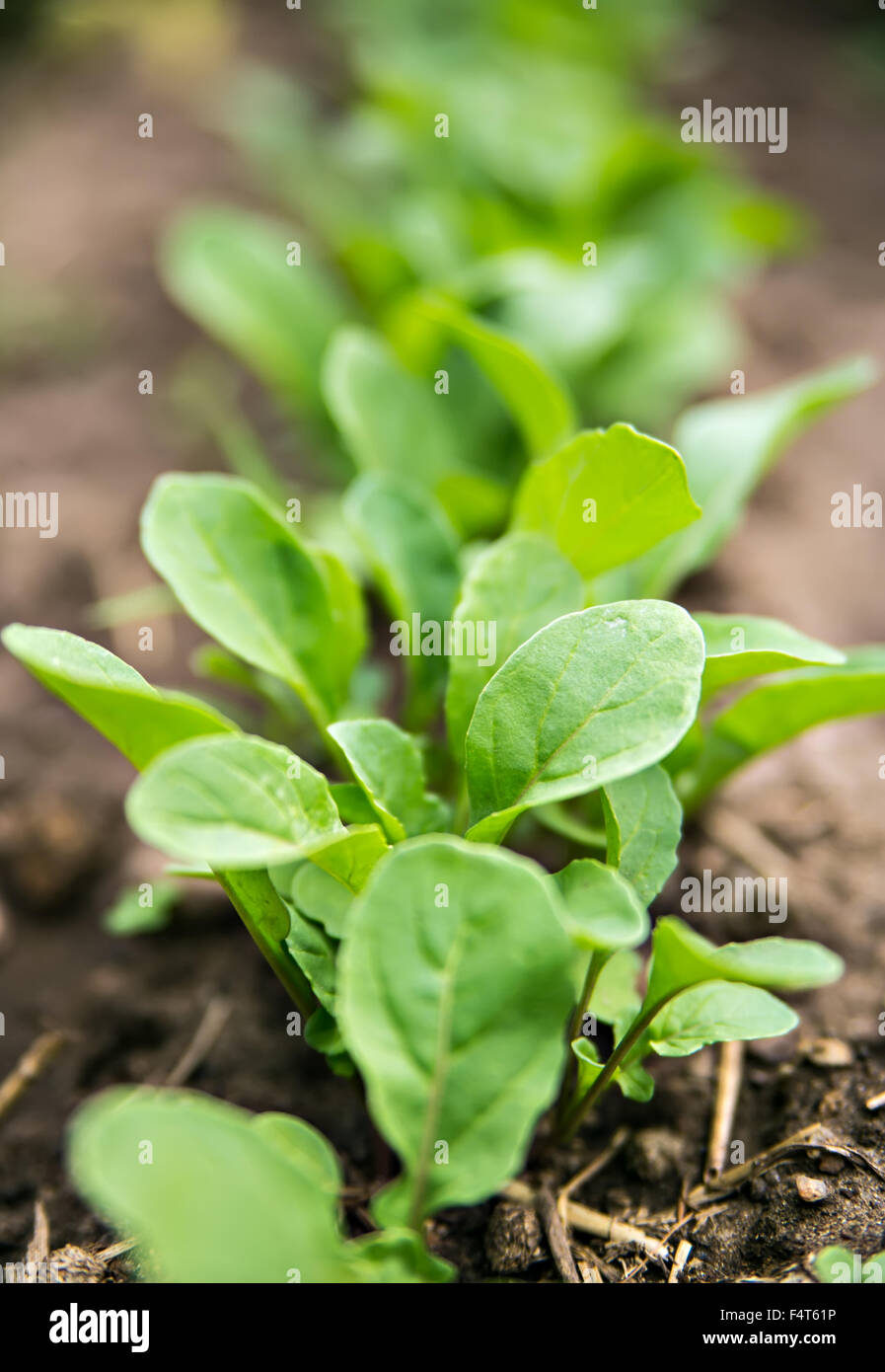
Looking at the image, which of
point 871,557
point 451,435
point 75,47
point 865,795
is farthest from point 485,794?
point 75,47

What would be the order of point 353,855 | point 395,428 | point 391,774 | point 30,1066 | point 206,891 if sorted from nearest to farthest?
point 353,855, point 391,774, point 30,1066, point 206,891, point 395,428

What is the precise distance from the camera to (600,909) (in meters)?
0.77

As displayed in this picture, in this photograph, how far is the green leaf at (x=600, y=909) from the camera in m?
0.72

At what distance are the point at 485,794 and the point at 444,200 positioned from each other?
1736 mm

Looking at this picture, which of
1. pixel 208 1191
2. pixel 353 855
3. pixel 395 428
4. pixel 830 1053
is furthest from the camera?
pixel 395 428

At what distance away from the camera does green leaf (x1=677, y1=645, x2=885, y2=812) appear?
1.03 metres

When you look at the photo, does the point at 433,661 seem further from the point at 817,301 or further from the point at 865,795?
the point at 817,301

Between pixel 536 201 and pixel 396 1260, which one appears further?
pixel 536 201

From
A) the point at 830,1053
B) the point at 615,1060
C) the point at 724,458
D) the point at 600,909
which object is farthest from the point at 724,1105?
the point at 724,458

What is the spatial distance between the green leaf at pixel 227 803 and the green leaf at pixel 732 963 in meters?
0.29

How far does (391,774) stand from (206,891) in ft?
1.55

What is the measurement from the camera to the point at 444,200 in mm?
2219

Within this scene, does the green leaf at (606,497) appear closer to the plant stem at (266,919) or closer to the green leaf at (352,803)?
the green leaf at (352,803)

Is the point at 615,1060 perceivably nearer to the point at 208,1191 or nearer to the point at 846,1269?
the point at 846,1269
